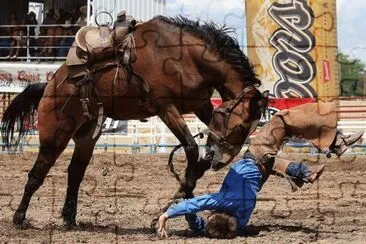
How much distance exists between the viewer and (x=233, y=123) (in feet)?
25.2

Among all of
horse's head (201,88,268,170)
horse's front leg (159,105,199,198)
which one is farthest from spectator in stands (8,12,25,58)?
horse's head (201,88,268,170)

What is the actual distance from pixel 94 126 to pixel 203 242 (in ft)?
8.27

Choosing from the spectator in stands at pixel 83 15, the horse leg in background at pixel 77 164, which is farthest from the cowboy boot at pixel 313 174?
the spectator in stands at pixel 83 15

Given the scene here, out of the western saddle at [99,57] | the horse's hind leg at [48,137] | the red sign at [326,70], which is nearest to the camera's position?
the western saddle at [99,57]

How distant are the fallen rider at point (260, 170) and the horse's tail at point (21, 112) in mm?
2931

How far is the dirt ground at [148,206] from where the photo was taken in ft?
25.2

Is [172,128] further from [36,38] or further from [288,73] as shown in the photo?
[36,38]

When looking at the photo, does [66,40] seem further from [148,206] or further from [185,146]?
[185,146]

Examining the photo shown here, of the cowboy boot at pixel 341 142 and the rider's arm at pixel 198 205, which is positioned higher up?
the cowboy boot at pixel 341 142

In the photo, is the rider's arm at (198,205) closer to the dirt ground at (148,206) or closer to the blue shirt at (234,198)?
the blue shirt at (234,198)

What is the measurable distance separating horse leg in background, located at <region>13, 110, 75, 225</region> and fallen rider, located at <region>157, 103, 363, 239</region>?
6.76 feet

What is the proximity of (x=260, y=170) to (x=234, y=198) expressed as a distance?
39 centimetres

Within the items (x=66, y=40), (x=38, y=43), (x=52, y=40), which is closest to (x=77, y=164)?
(x=66, y=40)

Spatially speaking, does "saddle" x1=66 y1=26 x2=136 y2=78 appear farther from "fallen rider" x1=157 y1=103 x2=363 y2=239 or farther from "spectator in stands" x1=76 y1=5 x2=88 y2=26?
"spectator in stands" x1=76 y1=5 x2=88 y2=26
